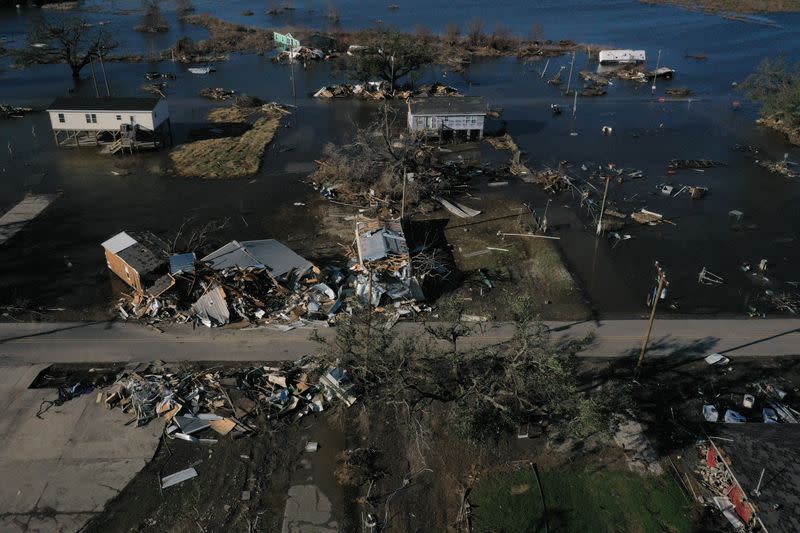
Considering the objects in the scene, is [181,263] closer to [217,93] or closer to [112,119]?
[112,119]

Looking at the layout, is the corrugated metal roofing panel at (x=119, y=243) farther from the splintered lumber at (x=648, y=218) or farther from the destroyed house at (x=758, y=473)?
the splintered lumber at (x=648, y=218)

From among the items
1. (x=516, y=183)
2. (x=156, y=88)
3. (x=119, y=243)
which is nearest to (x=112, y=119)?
(x=156, y=88)

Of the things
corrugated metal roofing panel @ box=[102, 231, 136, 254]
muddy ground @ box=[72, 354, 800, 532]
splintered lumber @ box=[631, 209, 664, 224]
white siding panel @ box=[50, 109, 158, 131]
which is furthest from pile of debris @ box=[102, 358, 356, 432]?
white siding panel @ box=[50, 109, 158, 131]

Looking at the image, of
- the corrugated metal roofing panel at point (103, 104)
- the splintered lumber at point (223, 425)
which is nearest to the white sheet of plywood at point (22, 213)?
the corrugated metal roofing panel at point (103, 104)

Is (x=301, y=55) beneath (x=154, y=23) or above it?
beneath

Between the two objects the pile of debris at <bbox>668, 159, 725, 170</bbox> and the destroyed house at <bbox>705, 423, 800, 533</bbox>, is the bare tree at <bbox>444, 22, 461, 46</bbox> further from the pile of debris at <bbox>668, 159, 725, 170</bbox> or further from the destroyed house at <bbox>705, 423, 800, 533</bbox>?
the destroyed house at <bbox>705, 423, 800, 533</bbox>
